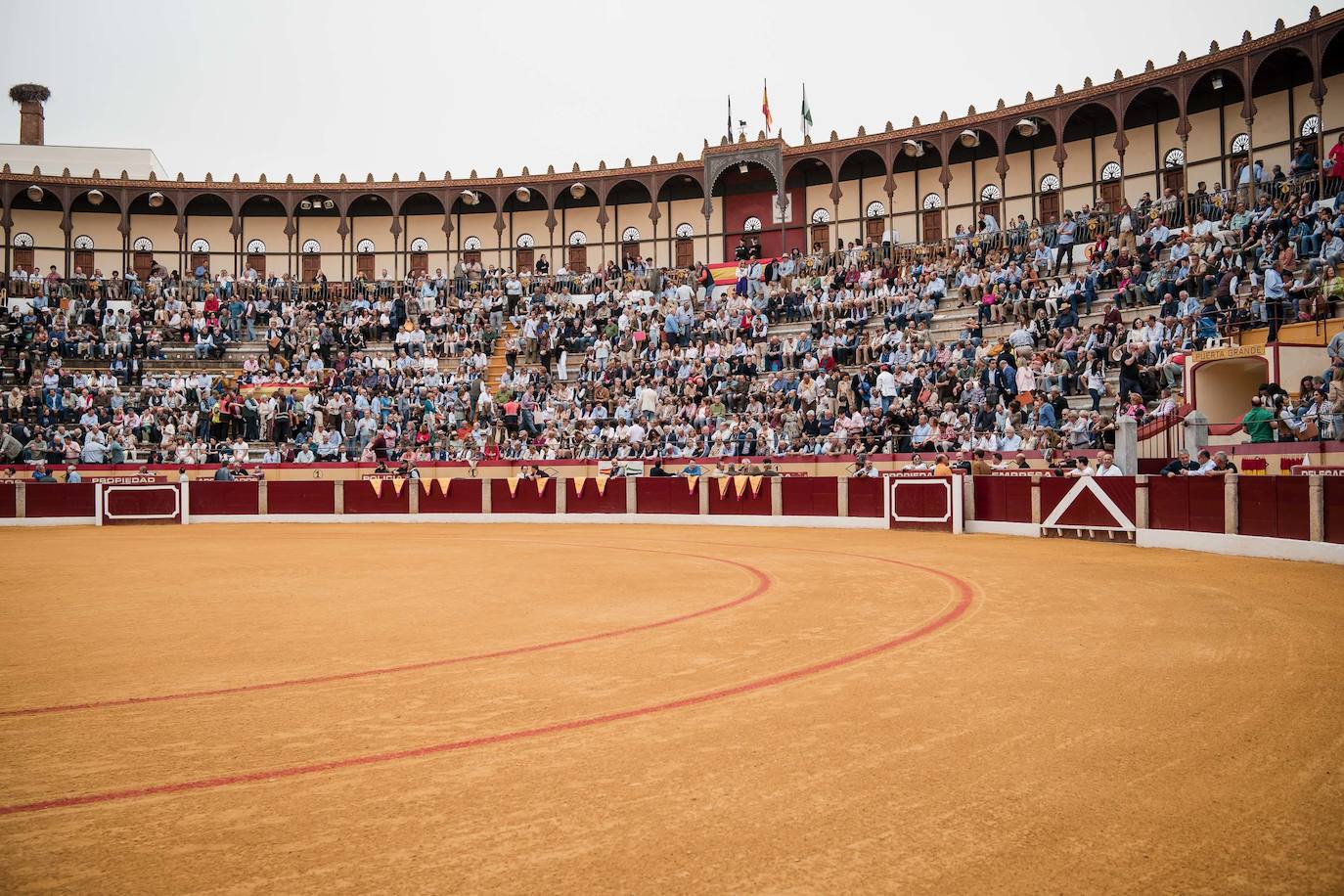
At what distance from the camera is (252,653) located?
6.80m

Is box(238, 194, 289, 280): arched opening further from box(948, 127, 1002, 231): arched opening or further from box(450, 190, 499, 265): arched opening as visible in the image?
box(948, 127, 1002, 231): arched opening

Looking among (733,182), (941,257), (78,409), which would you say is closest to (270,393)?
(78,409)

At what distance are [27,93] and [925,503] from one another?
39888mm

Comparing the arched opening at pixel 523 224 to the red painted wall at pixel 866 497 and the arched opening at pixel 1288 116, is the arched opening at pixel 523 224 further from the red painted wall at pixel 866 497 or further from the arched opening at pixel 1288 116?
the arched opening at pixel 1288 116

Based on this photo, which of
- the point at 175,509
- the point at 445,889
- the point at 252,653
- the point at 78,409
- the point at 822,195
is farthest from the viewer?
the point at 822,195

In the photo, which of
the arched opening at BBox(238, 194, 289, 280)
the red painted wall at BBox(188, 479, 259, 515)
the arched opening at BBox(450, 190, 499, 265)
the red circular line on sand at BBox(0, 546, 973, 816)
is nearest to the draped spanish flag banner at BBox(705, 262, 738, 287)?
the arched opening at BBox(450, 190, 499, 265)

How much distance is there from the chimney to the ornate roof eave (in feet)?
9.17

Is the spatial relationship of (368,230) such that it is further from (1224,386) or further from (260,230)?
(1224,386)

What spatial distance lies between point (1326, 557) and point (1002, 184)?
1921 centimetres

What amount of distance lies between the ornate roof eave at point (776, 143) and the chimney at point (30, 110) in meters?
2.79

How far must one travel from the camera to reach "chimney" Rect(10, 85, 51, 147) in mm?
39406

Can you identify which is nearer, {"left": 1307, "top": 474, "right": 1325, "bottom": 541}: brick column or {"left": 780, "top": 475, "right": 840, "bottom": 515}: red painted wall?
{"left": 1307, "top": 474, "right": 1325, "bottom": 541}: brick column

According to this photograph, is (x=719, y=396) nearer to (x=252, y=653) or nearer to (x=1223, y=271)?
(x=1223, y=271)

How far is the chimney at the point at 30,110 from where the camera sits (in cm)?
3941
